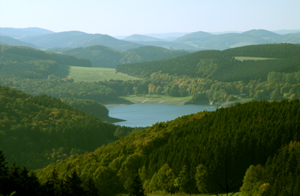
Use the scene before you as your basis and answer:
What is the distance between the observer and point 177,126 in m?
82.6

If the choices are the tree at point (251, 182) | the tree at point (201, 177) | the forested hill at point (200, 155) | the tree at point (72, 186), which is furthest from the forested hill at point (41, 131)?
the tree at point (72, 186)

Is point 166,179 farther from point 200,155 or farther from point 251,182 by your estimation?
point 251,182

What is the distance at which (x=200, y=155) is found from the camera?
59188 mm

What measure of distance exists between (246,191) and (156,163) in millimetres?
18734

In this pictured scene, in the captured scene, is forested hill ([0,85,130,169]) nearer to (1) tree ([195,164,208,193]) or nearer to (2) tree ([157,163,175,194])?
(2) tree ([157,163,175,194])

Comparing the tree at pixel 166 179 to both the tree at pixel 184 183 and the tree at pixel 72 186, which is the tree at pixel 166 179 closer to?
the tree at pixel 184 183

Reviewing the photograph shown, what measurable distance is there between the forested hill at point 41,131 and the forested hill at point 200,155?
1883 inches

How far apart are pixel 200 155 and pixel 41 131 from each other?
91535 mm

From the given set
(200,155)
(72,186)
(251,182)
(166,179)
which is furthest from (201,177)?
(72,186)

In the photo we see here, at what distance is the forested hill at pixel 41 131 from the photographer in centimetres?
12094

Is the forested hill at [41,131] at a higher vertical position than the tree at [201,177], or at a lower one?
lower

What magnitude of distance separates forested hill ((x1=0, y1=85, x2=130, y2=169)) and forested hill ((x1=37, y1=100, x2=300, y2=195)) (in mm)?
47820

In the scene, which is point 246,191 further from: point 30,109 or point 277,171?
point 30,109

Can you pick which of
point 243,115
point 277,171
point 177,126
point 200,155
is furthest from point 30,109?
point 277,171
